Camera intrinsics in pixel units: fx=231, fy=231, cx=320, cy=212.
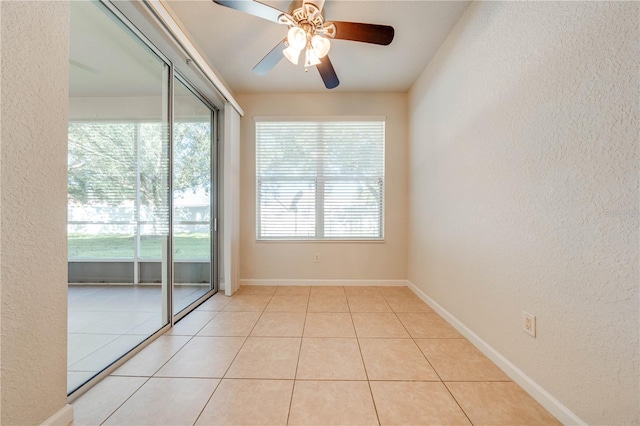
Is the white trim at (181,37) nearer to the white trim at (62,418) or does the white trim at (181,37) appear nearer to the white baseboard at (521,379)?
the white trim at (62,418)

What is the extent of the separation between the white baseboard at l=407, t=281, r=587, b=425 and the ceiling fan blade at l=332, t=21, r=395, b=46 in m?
2.32

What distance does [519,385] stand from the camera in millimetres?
1350

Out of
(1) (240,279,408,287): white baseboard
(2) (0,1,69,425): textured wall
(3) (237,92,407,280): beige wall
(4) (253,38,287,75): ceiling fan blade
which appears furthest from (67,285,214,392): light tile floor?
(4) (253,38,287,75): ceiling fan blade

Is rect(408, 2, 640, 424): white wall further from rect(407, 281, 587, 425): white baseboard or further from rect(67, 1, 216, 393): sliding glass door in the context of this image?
rect(67, 1, 216, 393): sliding glass door

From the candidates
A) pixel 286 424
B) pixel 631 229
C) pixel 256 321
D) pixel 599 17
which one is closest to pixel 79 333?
pixel 256 321

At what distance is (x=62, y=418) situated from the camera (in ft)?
3.48

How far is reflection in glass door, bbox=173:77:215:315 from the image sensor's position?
225 centimetres

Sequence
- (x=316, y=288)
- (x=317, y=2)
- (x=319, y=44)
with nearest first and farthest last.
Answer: (x=317, y=2), (x=319, y=44), (x=316, y=288)

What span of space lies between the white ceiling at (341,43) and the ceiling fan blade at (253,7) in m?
0.34

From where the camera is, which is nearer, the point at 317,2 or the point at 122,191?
the point at 317,2

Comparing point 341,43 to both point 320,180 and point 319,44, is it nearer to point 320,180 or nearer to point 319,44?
point 319,44

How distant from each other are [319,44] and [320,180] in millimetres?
1783

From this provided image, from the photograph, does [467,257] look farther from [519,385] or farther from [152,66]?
[152,66]

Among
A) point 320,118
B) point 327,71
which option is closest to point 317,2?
point 327,71
